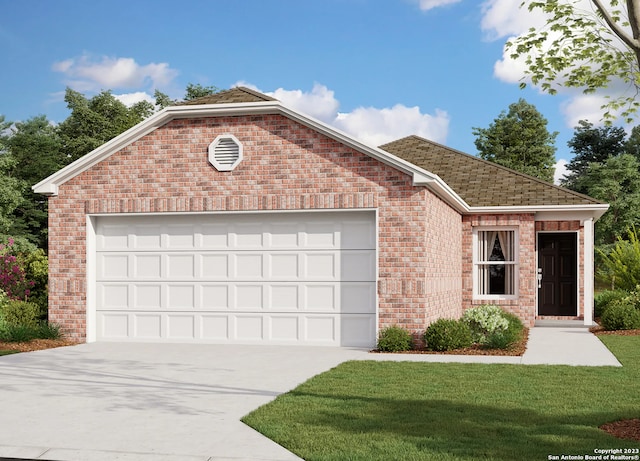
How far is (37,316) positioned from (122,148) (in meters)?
4.49

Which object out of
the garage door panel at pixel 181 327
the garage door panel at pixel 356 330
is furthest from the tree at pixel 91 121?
the garage door panel at pixel 356 330

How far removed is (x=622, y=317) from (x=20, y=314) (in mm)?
14532

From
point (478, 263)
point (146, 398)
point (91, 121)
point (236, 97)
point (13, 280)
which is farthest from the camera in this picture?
point (91, 121)

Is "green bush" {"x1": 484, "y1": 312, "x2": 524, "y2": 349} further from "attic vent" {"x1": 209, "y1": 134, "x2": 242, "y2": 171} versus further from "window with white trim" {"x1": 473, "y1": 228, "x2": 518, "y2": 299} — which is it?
"attic vent" {"x1": 209, "y1": 134, "x2": 242, "y2": 171}

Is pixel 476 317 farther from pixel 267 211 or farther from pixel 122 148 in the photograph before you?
pixel 122 148

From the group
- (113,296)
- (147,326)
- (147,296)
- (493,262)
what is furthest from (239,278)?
(493,262)

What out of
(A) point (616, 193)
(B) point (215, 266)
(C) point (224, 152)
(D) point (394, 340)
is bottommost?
(D) point (394, 340)

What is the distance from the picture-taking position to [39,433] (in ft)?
26.2

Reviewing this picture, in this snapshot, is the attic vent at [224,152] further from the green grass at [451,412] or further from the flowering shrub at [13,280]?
the flowering shrub at [13,280]

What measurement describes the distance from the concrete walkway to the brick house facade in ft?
2.43

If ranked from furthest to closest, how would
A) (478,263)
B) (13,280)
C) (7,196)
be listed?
1. (7,196)
2. (478,263)
3. (13,280)

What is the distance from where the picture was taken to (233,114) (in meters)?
16.5

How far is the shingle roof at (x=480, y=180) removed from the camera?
2173cm

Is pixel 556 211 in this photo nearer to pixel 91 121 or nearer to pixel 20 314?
pixel 20 314
